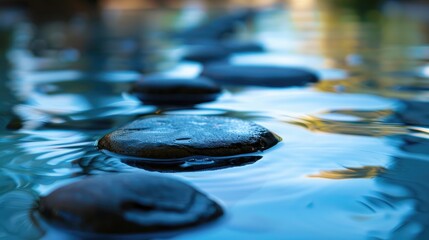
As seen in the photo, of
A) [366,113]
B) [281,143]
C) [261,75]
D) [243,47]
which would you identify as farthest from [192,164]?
[243,47]

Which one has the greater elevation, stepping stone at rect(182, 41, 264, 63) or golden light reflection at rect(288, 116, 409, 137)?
stepping stone at rect(182, 41, 264, 63)

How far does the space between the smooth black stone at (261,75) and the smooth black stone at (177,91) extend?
0.29m


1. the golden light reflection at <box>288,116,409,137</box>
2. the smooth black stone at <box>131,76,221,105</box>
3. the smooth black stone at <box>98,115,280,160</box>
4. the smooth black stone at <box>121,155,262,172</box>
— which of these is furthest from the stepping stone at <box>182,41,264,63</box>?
the smooth black stone at <box>121,155,262,172</box>

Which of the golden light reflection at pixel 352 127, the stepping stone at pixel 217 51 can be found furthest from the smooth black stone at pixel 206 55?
the golden light reflection at pixel 352 127

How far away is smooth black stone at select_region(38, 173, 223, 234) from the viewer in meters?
1.05

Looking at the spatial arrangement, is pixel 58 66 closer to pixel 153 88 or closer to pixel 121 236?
pixel 153 88

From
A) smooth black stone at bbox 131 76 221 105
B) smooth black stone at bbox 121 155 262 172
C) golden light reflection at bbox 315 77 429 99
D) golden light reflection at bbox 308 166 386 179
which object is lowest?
golden light reflection at bbox 315 77 429 99

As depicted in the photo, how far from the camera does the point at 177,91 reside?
2.38 m

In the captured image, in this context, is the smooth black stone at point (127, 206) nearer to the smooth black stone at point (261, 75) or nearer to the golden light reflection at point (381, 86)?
A: the golden light reflection at point (381, 86)

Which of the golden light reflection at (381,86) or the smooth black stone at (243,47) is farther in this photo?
the smooth black stone at (243,47)

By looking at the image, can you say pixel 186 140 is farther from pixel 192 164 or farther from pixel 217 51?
pixel 217 51

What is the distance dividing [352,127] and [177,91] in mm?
727

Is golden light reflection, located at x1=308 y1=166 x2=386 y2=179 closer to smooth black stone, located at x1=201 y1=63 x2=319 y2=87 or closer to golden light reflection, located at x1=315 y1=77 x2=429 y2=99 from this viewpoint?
golden light reflection, located at x1=315 y1=77 x2=429 y2=99

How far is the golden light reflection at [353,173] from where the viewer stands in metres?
1.39
